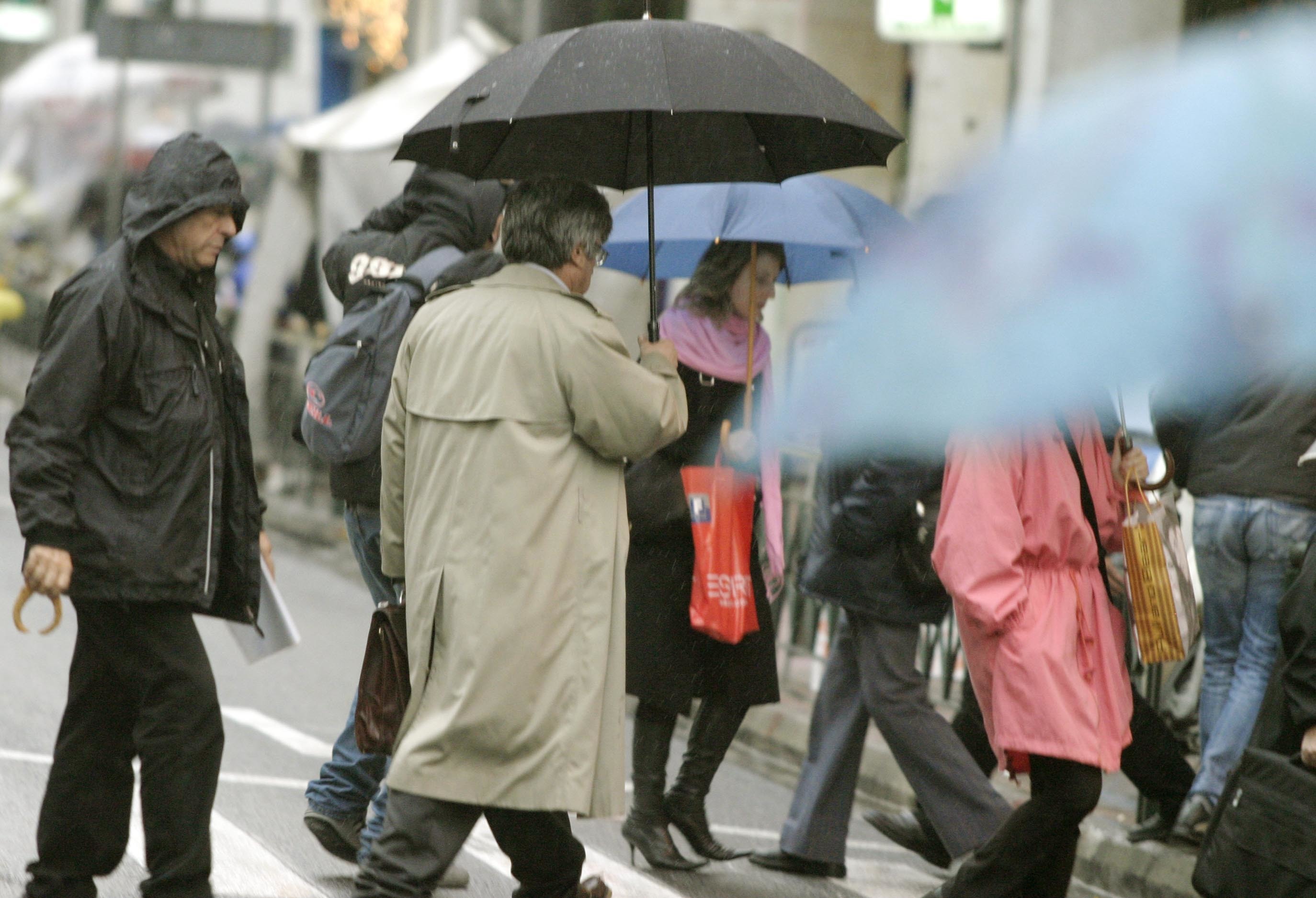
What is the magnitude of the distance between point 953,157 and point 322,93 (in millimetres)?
26589

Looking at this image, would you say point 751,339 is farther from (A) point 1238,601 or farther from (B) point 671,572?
(A) point 1238,601

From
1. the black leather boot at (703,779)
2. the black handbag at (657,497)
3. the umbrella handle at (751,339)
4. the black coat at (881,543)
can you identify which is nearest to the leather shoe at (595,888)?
the black leather boot at (703,779)

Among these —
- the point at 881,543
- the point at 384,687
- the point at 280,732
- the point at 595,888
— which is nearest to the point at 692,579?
the point at 881,543

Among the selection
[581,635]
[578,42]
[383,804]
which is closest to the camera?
[581,635]

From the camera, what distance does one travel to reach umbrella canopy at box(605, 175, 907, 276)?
6129mm

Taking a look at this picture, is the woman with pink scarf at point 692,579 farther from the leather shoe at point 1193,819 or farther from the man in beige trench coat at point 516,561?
the man in beige trench coat at point 516,561

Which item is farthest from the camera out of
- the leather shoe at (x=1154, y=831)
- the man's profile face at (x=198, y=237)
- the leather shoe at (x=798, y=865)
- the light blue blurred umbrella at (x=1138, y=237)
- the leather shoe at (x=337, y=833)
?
the leather shoe at (x=1154, y=831)

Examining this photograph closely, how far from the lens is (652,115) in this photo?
518cm

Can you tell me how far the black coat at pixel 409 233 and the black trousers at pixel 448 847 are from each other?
4.01ft

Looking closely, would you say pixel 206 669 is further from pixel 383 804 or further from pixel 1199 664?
pixel 1199 664

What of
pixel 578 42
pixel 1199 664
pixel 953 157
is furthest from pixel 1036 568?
pixel 953 157

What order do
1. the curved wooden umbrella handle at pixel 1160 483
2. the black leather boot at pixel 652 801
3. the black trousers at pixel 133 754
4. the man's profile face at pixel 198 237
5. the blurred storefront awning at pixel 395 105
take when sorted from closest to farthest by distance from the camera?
the black trousers at pixel 133 754 → the man's profile face at pixel 198 237 → the curved wooden umbrella handle at pixel 1160 483 → the black leather boot at pixel 652 801 → the blurred storefront awning at pixel 395 105

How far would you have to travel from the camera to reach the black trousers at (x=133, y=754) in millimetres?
4559

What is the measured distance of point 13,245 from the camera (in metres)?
26.5
